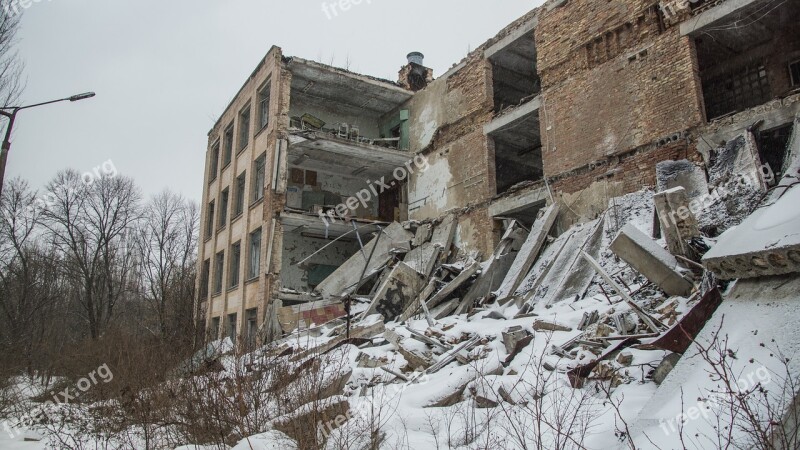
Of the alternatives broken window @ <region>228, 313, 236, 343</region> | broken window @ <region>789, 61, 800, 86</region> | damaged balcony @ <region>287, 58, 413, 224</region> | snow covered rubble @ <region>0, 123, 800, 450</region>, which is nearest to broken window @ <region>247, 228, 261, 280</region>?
damaged balcony @ <region>287, 58, 413, 224</region>

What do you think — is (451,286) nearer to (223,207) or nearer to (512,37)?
(512,37)

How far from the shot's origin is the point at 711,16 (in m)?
10.9

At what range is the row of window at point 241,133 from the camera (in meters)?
20.5

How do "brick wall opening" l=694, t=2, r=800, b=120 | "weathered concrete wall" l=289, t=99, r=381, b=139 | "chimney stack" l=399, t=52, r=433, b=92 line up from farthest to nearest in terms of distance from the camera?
"chimney stack" l=399, t=52, r=433, b=92 < "weathered concrete wall" l=289, t=99, r=381, b=139 < "brick wall opening" l=694, t=2, r=800, b=120

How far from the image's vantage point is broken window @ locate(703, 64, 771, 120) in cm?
1247

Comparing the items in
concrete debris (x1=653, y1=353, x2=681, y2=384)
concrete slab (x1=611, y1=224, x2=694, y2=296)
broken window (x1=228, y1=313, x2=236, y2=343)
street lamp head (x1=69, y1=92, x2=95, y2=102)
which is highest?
street lamp head (x1=69, y1=92, x2=95, y2=102)

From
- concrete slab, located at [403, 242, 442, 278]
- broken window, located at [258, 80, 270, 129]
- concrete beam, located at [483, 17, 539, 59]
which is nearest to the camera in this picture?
concrete slab, located at [403, 242, 442, 278]

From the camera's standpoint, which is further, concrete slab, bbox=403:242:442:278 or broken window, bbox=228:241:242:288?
broken window, bbox=228:241:242:288

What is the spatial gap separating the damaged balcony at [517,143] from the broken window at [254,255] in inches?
353

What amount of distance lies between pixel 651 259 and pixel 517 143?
36.8 ft

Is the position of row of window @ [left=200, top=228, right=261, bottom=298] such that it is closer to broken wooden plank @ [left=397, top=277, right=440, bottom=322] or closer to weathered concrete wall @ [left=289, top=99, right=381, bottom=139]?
weathered concrete wall @ [left=289, top=99, right=381, bottom=139]

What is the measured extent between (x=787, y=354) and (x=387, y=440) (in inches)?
132

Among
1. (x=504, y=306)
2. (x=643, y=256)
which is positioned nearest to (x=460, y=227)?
(x=504, y=306)

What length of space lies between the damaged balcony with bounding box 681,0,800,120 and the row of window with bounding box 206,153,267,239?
46.0ft
